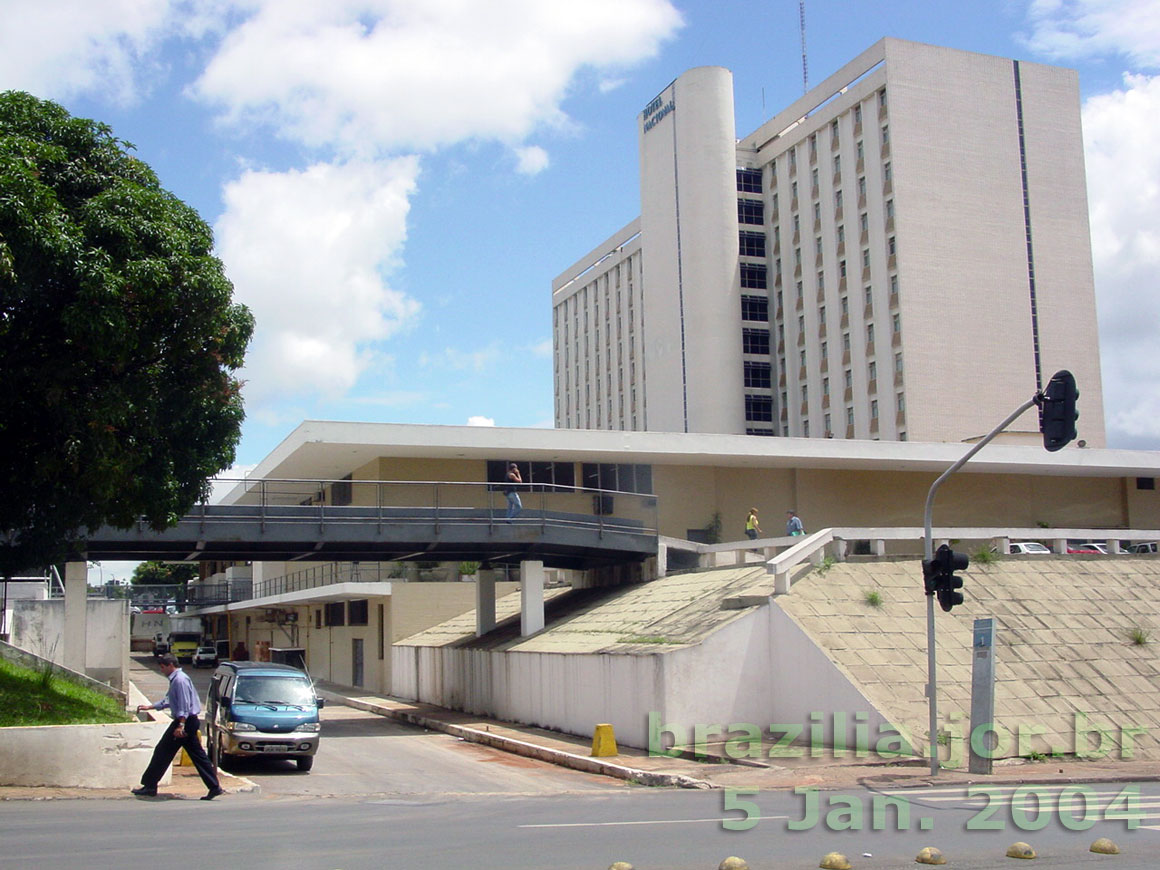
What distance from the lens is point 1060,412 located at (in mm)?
15656

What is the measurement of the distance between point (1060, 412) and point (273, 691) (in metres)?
14.6

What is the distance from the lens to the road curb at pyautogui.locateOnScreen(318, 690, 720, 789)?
18.3 meters

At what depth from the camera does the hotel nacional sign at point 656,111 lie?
80438mm

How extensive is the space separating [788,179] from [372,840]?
71.9 metres

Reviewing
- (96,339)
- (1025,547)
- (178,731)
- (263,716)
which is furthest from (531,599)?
(96,339)

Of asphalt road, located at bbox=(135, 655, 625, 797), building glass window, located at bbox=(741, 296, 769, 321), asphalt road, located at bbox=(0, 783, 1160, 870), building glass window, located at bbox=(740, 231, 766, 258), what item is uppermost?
building glass window, located at bbox=(740, 231, 766, 258)

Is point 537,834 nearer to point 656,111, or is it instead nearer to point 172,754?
point 172,754

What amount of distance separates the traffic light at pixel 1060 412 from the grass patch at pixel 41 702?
1410cm

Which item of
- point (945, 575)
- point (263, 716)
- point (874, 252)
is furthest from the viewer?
point (874, 252)

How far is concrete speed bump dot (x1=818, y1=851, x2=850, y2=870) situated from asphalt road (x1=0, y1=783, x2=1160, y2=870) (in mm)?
205

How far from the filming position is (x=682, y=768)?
1977 centimetres

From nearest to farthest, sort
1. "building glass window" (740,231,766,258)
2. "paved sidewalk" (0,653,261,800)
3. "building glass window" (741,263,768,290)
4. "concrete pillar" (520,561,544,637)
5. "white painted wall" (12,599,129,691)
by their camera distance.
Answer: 1. "paved sidewalk" (0,653,261,800)
2. "white painted wall" (12,599,129,691)
3. "concrete pillar" (520,561,544,637)
4. "building glass window" (741,263,768,290)
5. "building glass window" (740,231,766,258)

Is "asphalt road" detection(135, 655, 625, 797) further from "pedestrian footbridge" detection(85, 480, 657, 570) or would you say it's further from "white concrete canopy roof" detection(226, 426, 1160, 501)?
"white concrete canopy roof" detection(226, 426, 1160, 501)

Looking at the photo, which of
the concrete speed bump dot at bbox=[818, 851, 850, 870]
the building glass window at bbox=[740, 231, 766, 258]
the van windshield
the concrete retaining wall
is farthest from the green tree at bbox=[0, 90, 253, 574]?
the building glass window at bbox=[740, 231, 766, 258]
